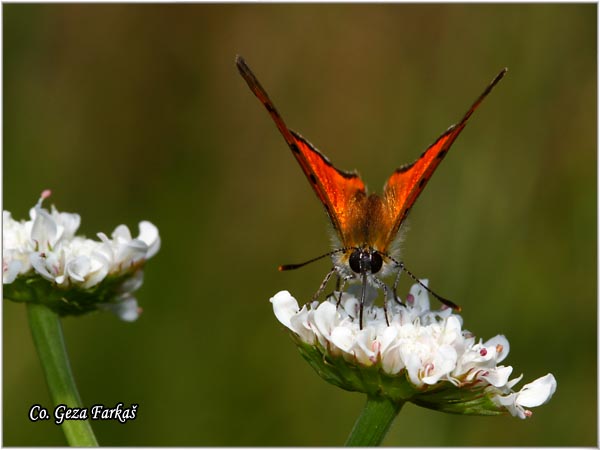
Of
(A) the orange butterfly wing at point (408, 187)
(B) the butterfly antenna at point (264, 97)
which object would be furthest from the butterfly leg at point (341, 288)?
(B) the butterfly antenna at point (264, 97)

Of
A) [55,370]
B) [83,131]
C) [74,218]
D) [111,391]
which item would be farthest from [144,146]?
[55,370]

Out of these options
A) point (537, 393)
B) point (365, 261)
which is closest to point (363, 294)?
point (365, 261)

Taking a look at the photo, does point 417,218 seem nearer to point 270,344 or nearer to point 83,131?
point 270,344

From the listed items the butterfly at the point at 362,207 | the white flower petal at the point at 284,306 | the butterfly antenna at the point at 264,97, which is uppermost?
the butterfly antenna at the point at 264,97

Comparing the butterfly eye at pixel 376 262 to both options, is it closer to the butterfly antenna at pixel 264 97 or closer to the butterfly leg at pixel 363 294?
the butterfly leg at pixel 363 294

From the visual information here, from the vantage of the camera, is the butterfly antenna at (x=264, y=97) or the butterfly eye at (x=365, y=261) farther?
the butterfly eye at (x=365, y=261)

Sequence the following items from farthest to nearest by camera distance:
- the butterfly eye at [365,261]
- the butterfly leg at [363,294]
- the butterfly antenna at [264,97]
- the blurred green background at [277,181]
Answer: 1. the blurred green background at [277,181]
2. the butterfly eye at [365,261]
3. the butterfly antenna at [264,97]
4. the butterfly leg at [363,294]

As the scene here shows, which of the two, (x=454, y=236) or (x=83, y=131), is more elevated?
(x=83, y=131)
